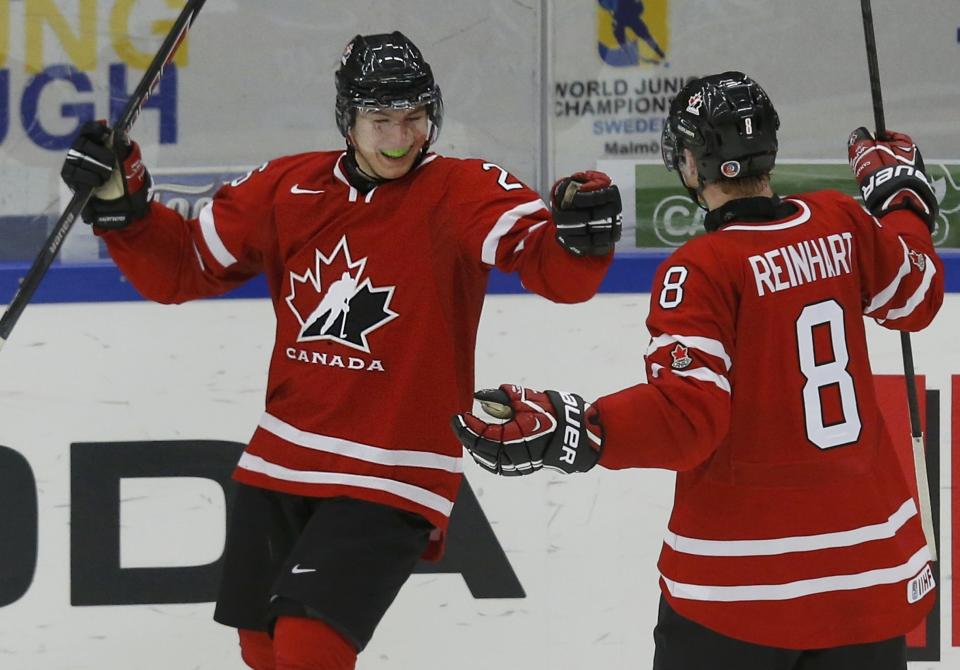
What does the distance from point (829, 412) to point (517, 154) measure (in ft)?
4.38

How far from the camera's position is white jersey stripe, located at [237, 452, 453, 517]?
2201mm

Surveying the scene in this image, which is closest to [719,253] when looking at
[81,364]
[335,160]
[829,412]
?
[829,412]

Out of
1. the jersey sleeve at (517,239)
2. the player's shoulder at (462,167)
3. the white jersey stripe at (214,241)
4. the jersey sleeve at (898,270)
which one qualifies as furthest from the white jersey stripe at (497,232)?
the jersey sleeve at (898,270)

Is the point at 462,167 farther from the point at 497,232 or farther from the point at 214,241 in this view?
the point at 214,241

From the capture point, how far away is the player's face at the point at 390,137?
2191 mm

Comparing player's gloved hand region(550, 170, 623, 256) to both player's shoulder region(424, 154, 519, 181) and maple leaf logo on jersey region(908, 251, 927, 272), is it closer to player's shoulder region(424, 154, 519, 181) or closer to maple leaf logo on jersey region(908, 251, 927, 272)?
player's shoulder region(424, 154, 519, 181)

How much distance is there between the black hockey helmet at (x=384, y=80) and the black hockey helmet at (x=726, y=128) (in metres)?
0.45

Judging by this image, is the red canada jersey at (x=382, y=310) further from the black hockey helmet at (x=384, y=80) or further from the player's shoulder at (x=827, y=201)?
the player's shoulder at (x=827, y=201)

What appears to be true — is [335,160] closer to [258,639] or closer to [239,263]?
[239,263]

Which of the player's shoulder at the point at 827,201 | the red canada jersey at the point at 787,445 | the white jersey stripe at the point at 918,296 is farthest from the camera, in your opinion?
the white jersey stripe at the point at 918,296

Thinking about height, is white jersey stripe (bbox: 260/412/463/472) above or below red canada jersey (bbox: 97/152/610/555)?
below

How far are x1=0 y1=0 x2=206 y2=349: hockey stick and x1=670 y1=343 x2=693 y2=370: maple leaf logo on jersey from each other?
1017 millimetres

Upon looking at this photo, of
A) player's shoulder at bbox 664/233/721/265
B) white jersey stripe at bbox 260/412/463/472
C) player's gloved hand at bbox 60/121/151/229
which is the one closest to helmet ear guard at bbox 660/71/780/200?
player's shoulder at bbox 664/233/721/265

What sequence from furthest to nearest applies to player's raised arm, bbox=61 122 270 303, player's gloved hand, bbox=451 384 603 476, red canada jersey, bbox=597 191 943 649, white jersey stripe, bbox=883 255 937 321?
player's raised arm, bbox=61 122 270 303 → white jersey stripe, bbox=883 255 937 321 → red canada jersey, bbox=597 191 943 649 → player's gloved hand, bbox=451 384 603 476
